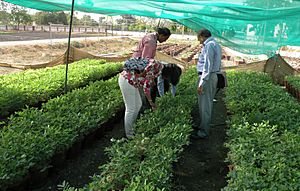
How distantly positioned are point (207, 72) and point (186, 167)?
54.3 inches

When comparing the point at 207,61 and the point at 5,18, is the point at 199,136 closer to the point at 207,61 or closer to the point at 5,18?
the point at 207,61

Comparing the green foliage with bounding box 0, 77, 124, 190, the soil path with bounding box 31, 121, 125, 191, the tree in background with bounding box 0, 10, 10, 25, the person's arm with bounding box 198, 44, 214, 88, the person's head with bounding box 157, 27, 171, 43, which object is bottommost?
the soil path with bounding box 31, 121, 125, 191

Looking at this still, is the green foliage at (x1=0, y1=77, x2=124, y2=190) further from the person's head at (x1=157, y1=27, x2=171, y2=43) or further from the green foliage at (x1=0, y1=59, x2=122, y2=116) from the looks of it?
the person's head at (x1=157, y1=27, x2=171, y2=43)

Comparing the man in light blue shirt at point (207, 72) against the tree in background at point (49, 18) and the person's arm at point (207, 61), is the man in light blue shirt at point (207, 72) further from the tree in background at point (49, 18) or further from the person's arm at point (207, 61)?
the tree in background at point (49, 18)

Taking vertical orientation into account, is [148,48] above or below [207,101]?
above

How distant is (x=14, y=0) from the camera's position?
5.87 meters

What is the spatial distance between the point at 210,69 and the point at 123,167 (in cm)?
216

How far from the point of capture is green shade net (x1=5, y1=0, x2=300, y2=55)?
559 centimetres

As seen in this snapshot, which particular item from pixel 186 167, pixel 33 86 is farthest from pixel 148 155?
pixel 33 86

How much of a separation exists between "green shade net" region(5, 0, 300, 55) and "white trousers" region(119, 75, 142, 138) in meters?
2.54

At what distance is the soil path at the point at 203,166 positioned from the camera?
339cm

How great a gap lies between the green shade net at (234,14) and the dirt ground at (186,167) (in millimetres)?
2675

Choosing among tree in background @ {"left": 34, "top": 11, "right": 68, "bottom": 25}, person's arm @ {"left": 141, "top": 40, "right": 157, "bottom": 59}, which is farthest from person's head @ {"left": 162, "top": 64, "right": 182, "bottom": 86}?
tree in background @ {"left": 34, "top": 11, "right": 68, "bottom": 25}

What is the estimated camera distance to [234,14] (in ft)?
19.5
